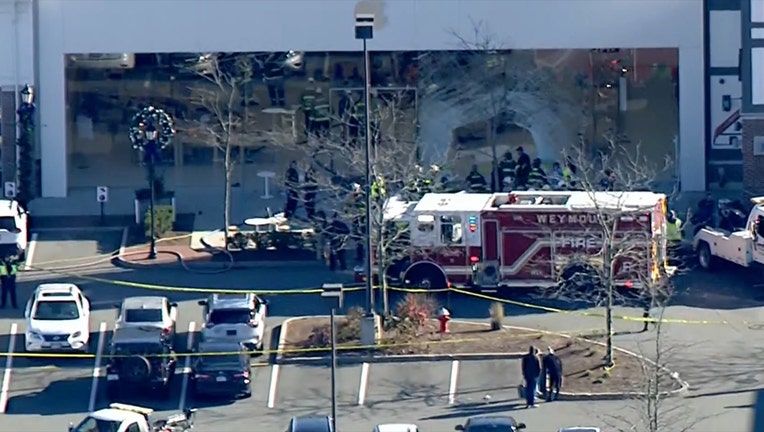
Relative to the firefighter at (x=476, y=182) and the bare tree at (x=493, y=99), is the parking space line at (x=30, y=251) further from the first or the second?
the bare tree at (x=493, y=99)

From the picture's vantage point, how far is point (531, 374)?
1729 inches

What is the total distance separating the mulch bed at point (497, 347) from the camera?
45.4m

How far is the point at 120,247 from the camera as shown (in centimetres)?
5597

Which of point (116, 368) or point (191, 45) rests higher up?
point (191, 45)

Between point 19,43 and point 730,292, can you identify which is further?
point 19,43

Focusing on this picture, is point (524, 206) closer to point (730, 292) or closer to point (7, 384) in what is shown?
point (730, 292)

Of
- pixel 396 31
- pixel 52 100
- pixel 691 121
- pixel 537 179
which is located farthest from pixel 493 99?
pixel 52 100

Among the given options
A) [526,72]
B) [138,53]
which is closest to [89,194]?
[138,53]

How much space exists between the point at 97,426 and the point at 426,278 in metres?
12.7

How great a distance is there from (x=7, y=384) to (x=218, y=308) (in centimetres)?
457

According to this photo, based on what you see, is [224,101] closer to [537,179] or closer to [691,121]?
[537,179]

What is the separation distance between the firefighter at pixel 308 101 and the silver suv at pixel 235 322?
15.4 metres

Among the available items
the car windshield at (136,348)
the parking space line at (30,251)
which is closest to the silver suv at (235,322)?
the car windshield at (136,348)

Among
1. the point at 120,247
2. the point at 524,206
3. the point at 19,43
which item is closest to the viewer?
the point at 524,206
